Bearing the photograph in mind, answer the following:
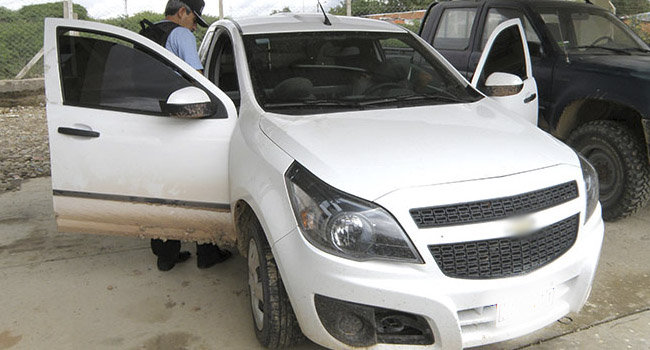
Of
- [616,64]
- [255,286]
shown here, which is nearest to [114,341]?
[255,286]

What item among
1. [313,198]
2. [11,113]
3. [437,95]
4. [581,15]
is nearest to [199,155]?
[313,198]

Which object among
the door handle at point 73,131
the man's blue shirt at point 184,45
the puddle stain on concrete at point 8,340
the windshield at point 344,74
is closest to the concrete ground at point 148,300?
the puddle stain on concrete at point 8,340

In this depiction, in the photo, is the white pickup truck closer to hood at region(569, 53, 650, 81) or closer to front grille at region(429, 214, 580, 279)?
front grille at region(429, 214, 580, 279)

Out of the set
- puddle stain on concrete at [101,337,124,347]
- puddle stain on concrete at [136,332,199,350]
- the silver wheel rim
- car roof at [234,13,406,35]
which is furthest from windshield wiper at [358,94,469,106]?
puddle stain on concrete at [101,337,124,347]

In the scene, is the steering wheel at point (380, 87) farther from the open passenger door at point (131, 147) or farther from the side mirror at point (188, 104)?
the side mirror at point (188, 104)

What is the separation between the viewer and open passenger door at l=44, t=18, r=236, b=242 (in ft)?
10.3

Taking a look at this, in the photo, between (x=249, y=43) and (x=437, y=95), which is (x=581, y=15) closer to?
(x=437, y=95)

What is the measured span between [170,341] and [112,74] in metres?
→ 1.55

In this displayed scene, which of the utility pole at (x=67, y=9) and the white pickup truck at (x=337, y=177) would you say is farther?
the utility pole at (x=67, y=9)

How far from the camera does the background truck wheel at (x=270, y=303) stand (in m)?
2.58

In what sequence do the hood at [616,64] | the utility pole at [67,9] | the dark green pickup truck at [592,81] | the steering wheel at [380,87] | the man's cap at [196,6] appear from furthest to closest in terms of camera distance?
the utility pole at [67,9], the dark green pickup truck at [592,81], the hood at [616,64], the man's cap at [196,6], the steering wheel at [380,87]

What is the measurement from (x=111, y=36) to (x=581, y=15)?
4.27 m

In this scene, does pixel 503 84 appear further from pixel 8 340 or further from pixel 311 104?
pixel 8 340

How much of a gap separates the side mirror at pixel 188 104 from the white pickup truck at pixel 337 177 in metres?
0.01
